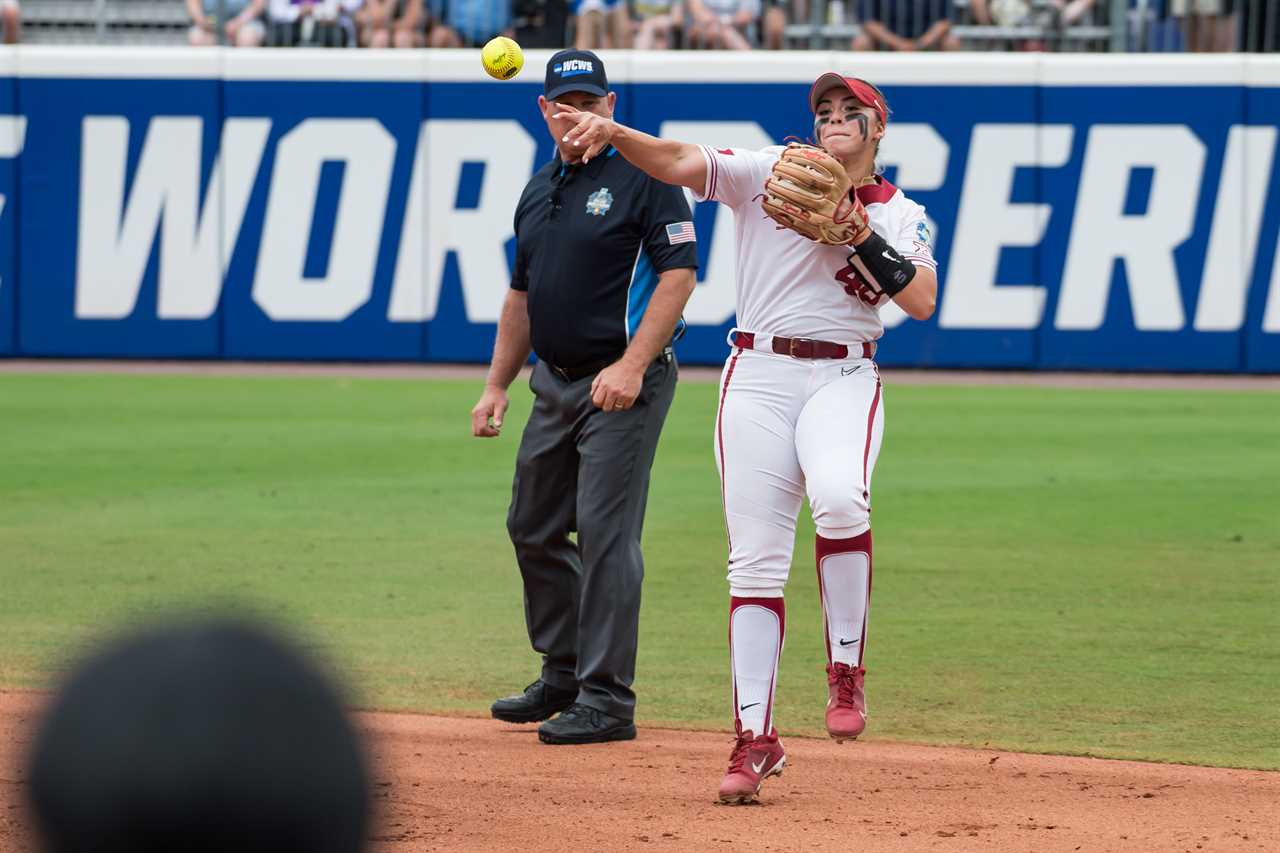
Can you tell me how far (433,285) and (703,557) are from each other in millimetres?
9009

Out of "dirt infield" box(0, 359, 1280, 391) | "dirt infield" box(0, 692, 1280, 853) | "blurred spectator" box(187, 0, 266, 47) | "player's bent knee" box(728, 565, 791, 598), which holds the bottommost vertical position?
"dirt infield" box(0, 359, 1280, 391)

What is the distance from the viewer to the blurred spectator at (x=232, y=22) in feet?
60.3

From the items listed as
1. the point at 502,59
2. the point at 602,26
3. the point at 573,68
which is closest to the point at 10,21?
the point at 602,26

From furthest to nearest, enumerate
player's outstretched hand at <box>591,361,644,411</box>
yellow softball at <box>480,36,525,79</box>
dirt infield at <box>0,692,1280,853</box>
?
yellow softball at <box>480,36,525,79</box>
player's outstretched hand at <box>591,361,644,411</box>
dirt infield at <box>0,692,1280,853</box>

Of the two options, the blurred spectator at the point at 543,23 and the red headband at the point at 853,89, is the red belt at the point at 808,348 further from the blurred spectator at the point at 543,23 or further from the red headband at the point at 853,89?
the blurred spectator at the point at 543,23

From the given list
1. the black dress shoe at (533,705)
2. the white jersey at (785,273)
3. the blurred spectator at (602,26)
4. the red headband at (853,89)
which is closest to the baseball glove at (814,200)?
the white jersey at (785,273)

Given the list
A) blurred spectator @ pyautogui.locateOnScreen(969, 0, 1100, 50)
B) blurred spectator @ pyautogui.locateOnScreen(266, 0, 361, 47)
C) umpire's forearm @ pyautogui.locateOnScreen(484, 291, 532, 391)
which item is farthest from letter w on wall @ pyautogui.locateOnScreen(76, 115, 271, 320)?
umpire's forearm @ pyautogui.locateOnScreen(484, 291, 532, 391)

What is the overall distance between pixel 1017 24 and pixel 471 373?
6180 millimetres

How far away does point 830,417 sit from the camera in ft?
16.3

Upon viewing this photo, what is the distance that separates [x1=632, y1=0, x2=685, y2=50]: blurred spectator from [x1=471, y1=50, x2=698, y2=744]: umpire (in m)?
12.4

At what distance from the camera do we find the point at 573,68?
5.73 metres

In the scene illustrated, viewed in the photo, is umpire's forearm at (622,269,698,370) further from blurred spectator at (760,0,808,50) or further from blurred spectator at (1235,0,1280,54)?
blurred spectator at (1235,0,1280,54)

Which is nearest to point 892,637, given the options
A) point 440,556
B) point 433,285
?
point 440,556

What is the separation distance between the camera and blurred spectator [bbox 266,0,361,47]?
714 inches
